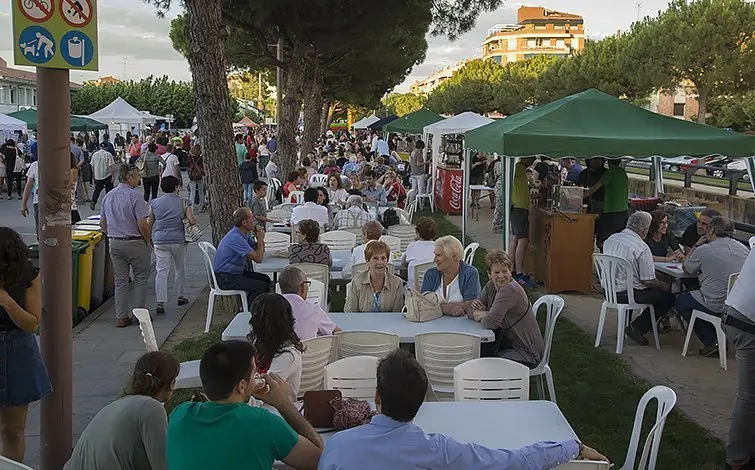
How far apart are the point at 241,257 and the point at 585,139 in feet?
13.4

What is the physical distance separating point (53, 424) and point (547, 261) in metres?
7.25

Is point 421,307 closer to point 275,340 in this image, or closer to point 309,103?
point 275,340

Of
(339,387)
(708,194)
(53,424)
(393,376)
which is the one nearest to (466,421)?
(339,387)

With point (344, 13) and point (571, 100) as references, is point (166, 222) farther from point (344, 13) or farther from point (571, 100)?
point (344, 13)

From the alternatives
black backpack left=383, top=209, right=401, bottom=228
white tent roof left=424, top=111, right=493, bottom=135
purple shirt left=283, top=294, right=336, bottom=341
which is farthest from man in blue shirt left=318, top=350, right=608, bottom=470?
white tent roof left=424, top=111, right=493, bottom=135

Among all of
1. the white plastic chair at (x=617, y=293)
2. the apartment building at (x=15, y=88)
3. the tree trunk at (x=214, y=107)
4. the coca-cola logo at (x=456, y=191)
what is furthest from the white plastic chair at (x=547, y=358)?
the apartment building at (x=15, y=88)

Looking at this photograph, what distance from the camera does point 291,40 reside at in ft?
70.8

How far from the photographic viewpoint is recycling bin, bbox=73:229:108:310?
9.05 meters

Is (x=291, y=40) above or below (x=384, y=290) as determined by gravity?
above

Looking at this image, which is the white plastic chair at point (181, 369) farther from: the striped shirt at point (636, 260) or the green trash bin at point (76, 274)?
the striped shirt at point (636, 260)

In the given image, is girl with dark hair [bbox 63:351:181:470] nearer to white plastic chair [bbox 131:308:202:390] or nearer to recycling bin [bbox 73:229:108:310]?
white plastic chair [bbox 131:308:202:390]

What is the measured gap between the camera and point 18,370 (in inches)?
155

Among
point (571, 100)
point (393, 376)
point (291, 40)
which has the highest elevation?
point (291, 40)

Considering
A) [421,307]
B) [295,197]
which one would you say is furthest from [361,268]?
[295,197]
